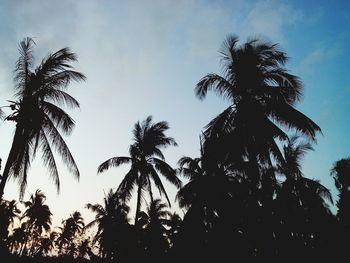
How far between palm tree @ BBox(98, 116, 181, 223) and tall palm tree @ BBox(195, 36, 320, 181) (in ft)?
29.8

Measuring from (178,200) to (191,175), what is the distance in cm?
221

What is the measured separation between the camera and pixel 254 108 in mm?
13828

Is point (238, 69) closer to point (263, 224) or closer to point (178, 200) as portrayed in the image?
point (263, 224)

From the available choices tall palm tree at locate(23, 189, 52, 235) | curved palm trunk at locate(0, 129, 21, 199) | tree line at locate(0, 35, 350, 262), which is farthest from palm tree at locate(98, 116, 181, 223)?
tall palm tree at locate(23, 189, 52, 235)

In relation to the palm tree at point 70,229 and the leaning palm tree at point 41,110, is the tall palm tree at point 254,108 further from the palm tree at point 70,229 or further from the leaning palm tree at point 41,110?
the palm tree at point 70,229

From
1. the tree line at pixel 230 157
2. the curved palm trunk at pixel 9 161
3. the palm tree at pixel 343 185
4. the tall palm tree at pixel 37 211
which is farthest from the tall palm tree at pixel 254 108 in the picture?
the tall palm tree at pixel 37 211

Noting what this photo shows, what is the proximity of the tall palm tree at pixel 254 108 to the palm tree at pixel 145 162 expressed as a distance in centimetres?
909

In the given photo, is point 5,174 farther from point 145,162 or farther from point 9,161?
point 145,162

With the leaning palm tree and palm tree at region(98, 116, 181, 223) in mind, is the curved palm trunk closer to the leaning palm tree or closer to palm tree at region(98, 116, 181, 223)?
the leaning palm tree

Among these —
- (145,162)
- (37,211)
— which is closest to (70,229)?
(37,211)

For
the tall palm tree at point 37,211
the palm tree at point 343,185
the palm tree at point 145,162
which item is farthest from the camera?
the tall palm tree at point 37,211

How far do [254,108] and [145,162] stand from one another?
456 inches

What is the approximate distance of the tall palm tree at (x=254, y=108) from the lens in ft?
44.3

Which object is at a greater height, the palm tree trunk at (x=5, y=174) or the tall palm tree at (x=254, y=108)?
the tall palm tree at (x=254, y=108)
